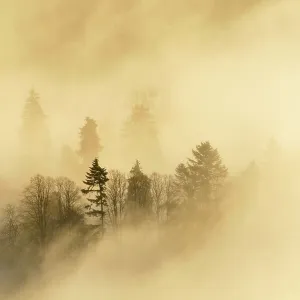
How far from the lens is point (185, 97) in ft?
254

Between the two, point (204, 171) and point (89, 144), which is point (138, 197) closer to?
point (204, 171)

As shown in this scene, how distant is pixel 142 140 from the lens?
182ft

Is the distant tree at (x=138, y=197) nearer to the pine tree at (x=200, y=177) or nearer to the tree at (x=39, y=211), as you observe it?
the pine tree at (x=200, y=177)

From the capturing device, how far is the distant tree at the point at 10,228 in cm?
4044

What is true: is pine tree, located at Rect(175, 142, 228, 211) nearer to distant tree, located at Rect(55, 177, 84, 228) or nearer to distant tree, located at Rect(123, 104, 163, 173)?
distant tree, located at Rect(55, 177, 84, 228)

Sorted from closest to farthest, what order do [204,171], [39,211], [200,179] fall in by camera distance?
[39,211] → [204,171] → [200,179]

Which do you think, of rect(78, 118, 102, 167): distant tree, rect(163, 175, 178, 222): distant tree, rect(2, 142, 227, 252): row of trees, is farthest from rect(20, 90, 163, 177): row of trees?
rect(163, 175, 178, 222): distant tree

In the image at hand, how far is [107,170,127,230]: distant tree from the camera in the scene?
137 feet

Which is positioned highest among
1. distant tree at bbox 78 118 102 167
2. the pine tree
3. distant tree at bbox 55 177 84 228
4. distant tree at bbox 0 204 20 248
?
distant tree at bbox 78 118 102 167

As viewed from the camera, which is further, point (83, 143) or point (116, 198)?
point (83, 143)

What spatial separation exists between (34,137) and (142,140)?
14.3m

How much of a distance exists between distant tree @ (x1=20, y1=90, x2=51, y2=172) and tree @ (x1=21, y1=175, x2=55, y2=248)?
10968 millimetres

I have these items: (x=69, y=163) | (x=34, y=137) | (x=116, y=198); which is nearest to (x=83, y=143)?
(x=69, y=163)

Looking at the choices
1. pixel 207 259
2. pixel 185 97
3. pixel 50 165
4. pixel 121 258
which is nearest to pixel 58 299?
pixel 121 258
